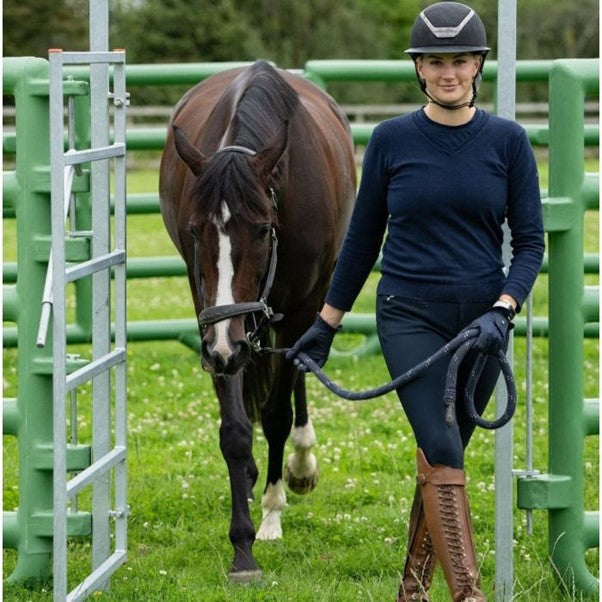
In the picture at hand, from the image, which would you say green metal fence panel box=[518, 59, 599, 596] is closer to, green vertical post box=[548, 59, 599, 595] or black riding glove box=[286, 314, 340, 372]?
green vertical post box=[548, 59, 599, 595]

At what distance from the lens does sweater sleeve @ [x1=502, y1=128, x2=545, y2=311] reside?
4.08m

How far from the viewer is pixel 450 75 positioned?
13.1 feet

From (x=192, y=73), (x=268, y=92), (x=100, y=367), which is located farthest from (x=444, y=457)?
(x=192, y=73)

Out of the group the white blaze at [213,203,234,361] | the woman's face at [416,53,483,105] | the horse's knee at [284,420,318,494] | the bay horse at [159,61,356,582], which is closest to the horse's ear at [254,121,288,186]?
the bay horse at [159,61,356,582]

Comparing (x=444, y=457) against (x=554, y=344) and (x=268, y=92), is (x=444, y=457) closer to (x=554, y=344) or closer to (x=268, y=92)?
(x=554, y=344)

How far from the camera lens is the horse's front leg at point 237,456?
4988 millimetres

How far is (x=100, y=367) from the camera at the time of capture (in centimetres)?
467

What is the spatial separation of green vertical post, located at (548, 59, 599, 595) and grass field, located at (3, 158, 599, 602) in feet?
0.54

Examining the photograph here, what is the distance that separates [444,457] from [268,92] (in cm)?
203

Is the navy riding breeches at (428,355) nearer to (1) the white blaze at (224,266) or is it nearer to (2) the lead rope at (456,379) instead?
(2) the lead rope at (456,379)

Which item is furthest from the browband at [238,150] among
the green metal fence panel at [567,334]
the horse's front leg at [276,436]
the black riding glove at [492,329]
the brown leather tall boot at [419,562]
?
the horse's front leg at [276,436]

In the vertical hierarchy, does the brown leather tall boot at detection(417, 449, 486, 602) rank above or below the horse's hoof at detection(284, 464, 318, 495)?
above

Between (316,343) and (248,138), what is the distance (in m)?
1.07

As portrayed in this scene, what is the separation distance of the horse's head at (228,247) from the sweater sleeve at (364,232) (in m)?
0.36
